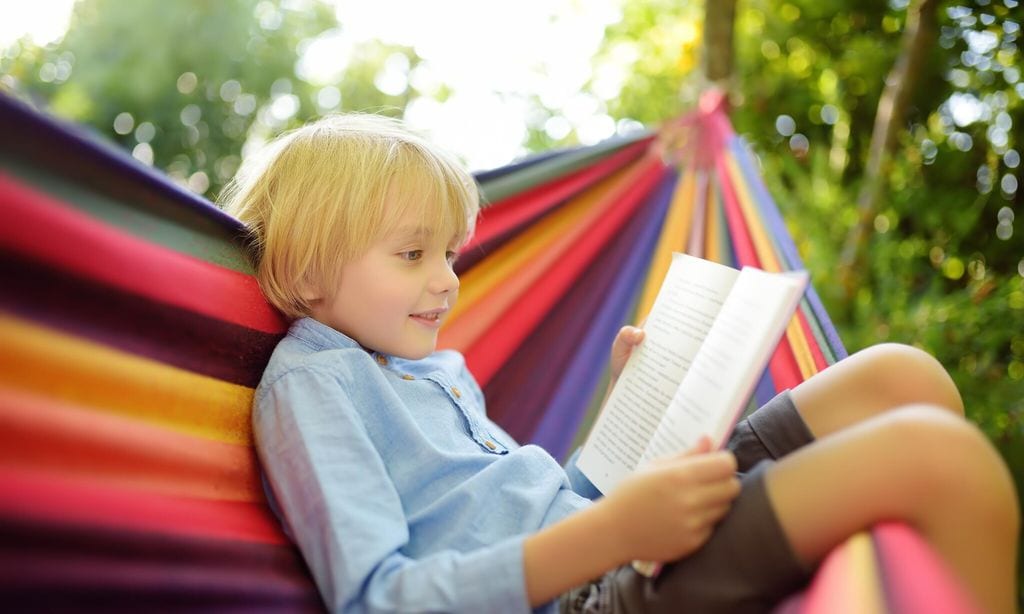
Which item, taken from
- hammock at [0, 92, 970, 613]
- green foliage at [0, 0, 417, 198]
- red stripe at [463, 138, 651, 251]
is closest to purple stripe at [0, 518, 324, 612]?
hammock at [0, 92, 970, 613]

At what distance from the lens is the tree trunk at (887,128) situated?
2.12 meters

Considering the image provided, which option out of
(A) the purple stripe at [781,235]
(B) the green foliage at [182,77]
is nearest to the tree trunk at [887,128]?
(A) the purple stripe at [781,235]

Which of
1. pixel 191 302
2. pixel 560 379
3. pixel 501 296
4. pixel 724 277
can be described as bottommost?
pixel 560 379

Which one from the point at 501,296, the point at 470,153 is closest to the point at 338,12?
the point at 470,153

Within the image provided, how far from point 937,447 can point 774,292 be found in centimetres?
18

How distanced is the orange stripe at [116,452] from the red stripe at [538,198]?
0.73 m

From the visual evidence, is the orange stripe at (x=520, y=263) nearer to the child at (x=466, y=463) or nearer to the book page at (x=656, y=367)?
the child at (x=466, y=463)

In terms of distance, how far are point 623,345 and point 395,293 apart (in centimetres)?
30

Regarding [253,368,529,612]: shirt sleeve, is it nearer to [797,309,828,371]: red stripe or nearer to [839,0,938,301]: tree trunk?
[797,309,828,371]: red stripe

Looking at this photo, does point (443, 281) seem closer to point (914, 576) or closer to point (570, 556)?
point (570, 556)

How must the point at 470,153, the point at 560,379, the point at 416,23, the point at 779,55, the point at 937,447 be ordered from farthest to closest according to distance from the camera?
the point at 416,23
the point at 470,153
the point at 779,55
the point at 560,379
the point at 937,447

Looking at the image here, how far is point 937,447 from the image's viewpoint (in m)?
0.67

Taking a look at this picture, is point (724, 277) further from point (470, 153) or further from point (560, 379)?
point (470, 153)

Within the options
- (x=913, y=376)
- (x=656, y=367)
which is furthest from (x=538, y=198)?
(x=913, y=376)
